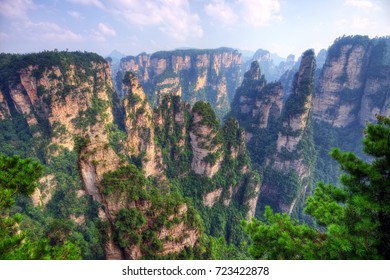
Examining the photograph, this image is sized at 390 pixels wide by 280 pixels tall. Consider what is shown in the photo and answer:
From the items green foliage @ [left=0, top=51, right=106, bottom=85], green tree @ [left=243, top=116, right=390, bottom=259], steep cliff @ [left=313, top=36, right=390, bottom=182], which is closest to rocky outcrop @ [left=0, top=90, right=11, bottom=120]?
green foliage @ [left=0, top=51, right=106, bottom=85]

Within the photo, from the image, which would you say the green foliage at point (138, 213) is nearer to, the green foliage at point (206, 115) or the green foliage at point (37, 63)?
the green foliage at point (206, 115)

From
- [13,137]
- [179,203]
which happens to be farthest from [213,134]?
[13,137]

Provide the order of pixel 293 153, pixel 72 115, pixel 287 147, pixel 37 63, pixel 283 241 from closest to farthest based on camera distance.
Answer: pixel 283 241, pixel 37 63, pixel 72 115, pixel 293 153, pixel 287 147

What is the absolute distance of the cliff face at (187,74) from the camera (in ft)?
449

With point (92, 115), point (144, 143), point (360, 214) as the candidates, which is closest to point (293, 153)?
point (144, 143)

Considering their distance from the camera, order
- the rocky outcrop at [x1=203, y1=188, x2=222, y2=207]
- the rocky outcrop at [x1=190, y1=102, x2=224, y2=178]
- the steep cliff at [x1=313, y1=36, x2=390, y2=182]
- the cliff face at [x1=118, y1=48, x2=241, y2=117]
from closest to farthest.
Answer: the rocky outcrop at [x1=203, y1=188, x2=222, y2=207]
the rocky outcrop at [x1=190, y1=102, x2=224, y2=178]
the steep cliff at [x1=313, y1=36, x2=390, y2=182]
the cliff face at [x1=118, y1=48, x2=241, y2=117]

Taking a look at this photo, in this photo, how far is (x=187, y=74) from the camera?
508 ft

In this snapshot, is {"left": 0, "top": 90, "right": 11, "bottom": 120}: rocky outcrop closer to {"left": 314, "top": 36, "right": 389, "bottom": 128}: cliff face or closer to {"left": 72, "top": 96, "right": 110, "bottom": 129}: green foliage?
{"left": 72, "top": 96, "right": 110, "bottom": 129}: green foliage

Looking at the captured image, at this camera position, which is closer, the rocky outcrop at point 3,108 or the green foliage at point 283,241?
the green foliage at point 283,241

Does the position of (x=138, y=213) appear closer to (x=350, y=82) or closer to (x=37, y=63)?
(x=37, y=63)

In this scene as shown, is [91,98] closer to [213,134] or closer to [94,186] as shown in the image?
[213,134]

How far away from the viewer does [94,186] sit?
2145 centimetres

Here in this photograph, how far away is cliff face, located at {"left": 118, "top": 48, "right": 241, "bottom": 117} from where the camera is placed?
13694cm

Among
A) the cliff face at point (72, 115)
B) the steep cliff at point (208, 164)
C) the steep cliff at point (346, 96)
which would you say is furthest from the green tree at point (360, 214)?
the steep cliff at point (346, 96)
